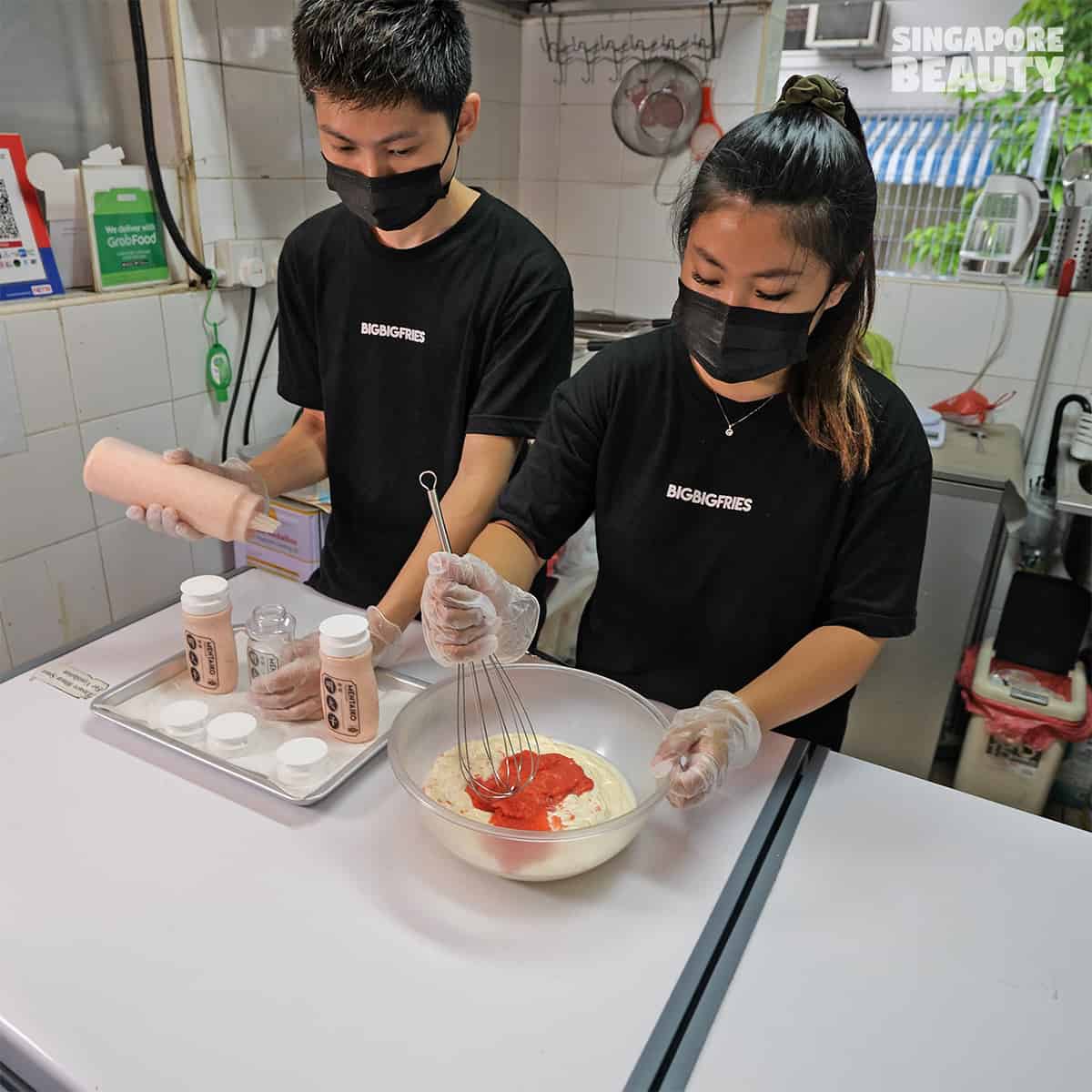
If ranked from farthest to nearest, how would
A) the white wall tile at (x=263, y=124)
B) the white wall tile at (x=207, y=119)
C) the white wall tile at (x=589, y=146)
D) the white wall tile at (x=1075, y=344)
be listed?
the white wall tile at (x=589, y=146)
the white wall tile at (x=1075, y=344)
the white wall tile at (x=263, y=124)
the white wall tile at (x=207, y=119)

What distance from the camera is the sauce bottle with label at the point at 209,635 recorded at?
110 cm

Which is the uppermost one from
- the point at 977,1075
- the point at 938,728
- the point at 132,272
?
the point at 132,272

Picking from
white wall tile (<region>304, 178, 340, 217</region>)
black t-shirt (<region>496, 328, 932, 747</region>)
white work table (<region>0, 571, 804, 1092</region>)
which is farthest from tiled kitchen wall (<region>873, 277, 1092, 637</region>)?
white work table (<region>0, 571, 804, 1092</region>)

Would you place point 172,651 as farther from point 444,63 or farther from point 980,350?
point 980,350

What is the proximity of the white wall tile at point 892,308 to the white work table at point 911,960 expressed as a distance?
215 centimetres

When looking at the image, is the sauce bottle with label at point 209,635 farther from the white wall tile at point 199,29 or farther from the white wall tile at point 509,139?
the white wall tile at point 509,139

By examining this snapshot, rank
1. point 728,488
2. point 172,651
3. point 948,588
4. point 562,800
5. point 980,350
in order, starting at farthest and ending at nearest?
point 980,350, point 948,588, point 172,651, point 728,488, point 562,800

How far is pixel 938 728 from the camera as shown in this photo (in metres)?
2.40

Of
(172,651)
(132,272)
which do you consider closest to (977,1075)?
(172,651)

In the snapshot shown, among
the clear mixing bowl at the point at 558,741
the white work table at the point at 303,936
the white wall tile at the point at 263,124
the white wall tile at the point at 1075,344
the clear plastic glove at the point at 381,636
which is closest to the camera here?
the white work table at the point at 303,936

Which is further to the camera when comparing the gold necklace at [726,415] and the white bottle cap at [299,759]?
the gold necklace at [726,415]

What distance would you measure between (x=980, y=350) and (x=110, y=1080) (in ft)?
9.31

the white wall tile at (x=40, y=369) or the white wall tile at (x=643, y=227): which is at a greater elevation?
the white wall tile at (x=643, y=227)

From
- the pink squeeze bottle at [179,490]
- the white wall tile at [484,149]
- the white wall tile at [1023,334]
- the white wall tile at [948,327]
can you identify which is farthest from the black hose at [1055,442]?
the pink squeeze bottle at [179,490]
